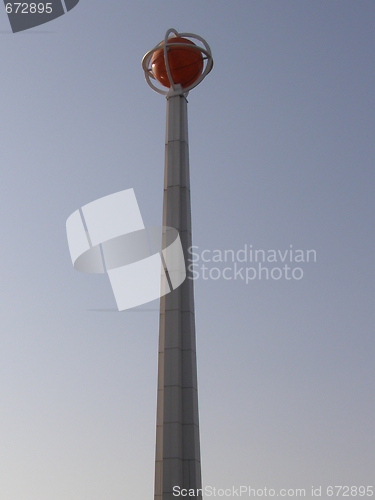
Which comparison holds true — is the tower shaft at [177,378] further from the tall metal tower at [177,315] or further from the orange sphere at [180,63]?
the orange sphere at [180,63]

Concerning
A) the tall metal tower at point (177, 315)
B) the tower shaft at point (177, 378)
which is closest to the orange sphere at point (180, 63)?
the tall metal tower at point (177, 315)

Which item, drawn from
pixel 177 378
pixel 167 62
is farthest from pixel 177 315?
pixel 167 62

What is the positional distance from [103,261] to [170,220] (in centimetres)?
387

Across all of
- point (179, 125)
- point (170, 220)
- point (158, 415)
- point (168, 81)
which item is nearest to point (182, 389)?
point (158, 415)

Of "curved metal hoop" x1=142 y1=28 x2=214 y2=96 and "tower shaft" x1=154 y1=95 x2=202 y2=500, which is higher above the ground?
"curved metal hoop" x1=142 y1=28 x2=214 y2=96

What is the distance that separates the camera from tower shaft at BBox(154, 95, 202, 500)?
25.6m

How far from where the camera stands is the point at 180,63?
32938 mm

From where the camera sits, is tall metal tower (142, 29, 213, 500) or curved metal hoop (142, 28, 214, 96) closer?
tall metal tower (142, 29, 213, 500)

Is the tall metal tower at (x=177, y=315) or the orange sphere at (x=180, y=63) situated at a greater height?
the orange sphere at (x=180, y=63)

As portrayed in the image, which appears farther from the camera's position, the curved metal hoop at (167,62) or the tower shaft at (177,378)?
the curved metal hoop at (167,62)

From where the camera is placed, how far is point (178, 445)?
25.7 meters

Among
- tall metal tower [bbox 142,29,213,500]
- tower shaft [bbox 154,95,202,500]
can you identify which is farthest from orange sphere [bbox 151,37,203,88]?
tower shaft [bbox 154,95,202,500]

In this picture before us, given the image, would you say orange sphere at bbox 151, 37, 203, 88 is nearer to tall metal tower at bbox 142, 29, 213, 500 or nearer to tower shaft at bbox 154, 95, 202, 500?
Answer: tall metal tower at bbox 142, 29, 213, 500

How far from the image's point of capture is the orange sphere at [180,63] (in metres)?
32.7
